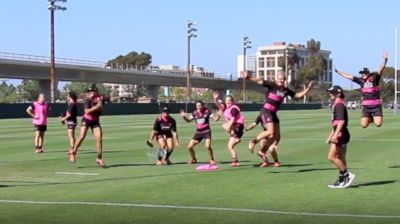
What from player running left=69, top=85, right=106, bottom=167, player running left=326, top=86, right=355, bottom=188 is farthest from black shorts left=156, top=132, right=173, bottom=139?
player running left=326, top=86, right=355, bottom=188

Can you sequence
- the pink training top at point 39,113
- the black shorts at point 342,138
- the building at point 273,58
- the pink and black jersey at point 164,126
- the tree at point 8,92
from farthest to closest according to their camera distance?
1. the building at point 273,58
2. the tree at point 8,92
3. the pink training top at point 39,113
4. the pink and black jersey at point 164,126
5. the black shorts at point 342,138

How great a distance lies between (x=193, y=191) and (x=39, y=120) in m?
10.7

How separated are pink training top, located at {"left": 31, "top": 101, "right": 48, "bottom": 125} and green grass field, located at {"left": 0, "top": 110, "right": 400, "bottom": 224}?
217 cm

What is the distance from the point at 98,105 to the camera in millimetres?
15305

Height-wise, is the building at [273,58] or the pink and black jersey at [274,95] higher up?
the building at [273,58]

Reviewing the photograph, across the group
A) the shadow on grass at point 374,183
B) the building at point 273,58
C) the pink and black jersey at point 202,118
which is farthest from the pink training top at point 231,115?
the building at point 273,58

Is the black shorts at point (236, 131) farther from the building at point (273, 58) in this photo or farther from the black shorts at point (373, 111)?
the building at point (273, 58)

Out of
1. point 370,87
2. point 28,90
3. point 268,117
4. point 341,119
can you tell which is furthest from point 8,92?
point 341,119

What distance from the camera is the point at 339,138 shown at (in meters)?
11.3

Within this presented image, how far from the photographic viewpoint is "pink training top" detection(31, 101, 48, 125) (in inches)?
815

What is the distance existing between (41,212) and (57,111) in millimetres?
50163

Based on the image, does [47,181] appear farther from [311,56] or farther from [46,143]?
[311,56]

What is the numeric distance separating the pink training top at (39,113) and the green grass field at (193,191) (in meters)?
2.17

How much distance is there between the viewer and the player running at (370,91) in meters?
15.3
